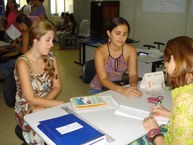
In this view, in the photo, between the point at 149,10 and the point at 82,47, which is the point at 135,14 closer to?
the point at 149,10

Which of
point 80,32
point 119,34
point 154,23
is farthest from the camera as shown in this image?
point 80,32

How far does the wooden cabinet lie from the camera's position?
5.53 m

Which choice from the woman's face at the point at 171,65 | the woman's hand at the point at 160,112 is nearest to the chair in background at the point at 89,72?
the woman's hand at the point at 160,112

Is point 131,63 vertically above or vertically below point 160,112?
above

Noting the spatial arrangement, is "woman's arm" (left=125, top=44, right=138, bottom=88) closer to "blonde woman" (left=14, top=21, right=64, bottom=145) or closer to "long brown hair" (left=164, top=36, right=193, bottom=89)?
"blonde woman" (left=14, top=21, right=64, bottom=145)

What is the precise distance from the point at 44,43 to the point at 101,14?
13.1ft

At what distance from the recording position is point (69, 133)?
3.92ft

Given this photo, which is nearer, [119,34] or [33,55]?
[33,55]

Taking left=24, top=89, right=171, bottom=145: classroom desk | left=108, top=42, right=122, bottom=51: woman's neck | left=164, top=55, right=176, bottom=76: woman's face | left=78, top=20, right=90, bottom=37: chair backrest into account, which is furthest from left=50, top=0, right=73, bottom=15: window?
left=164, top=55, right=176, bottom=76: woman's face

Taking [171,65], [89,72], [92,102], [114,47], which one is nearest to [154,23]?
[114,47]

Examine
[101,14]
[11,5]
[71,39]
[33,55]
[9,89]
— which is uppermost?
[11,5]

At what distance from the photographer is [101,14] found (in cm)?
559

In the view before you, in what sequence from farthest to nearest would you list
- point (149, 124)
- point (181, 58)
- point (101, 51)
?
point (101, 51), point (149, 124), point (181, 58)

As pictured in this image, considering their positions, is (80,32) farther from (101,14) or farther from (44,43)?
(44,43)
